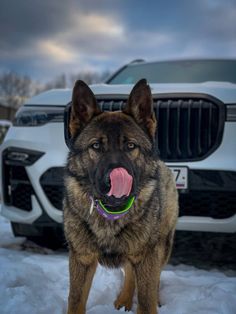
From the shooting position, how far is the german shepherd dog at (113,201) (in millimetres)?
2535

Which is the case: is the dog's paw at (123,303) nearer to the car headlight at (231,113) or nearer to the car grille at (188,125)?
the car grille at (188,125)

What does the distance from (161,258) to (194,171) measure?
3.30 ft

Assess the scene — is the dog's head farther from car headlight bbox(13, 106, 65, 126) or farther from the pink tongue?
car headlight bbox(13, 106, 65, 126)

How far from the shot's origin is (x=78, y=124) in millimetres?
2789

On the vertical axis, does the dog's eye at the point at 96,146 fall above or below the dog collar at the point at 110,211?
above

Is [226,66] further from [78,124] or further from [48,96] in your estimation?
[78,124]

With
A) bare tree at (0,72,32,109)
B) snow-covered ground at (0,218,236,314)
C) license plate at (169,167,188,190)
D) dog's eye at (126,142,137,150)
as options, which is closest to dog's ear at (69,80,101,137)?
dog's eye at (126,142,137,150)

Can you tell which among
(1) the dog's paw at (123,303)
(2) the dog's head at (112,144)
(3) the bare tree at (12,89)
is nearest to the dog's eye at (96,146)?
(2) the dog's head at (112,144)

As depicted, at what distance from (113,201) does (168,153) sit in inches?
53.6

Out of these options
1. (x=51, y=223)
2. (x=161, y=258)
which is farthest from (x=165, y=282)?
(x=51, y=223)

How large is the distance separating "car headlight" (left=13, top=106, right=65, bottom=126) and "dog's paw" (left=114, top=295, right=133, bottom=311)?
1712 mm

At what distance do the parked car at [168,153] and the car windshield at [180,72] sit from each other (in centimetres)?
115

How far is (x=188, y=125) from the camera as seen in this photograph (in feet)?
11.7

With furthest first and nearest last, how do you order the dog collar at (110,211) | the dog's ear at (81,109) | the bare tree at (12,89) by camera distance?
the bare tree at (12,89) → the dog's ear at (81,109) → the dog collar at (110,211)
